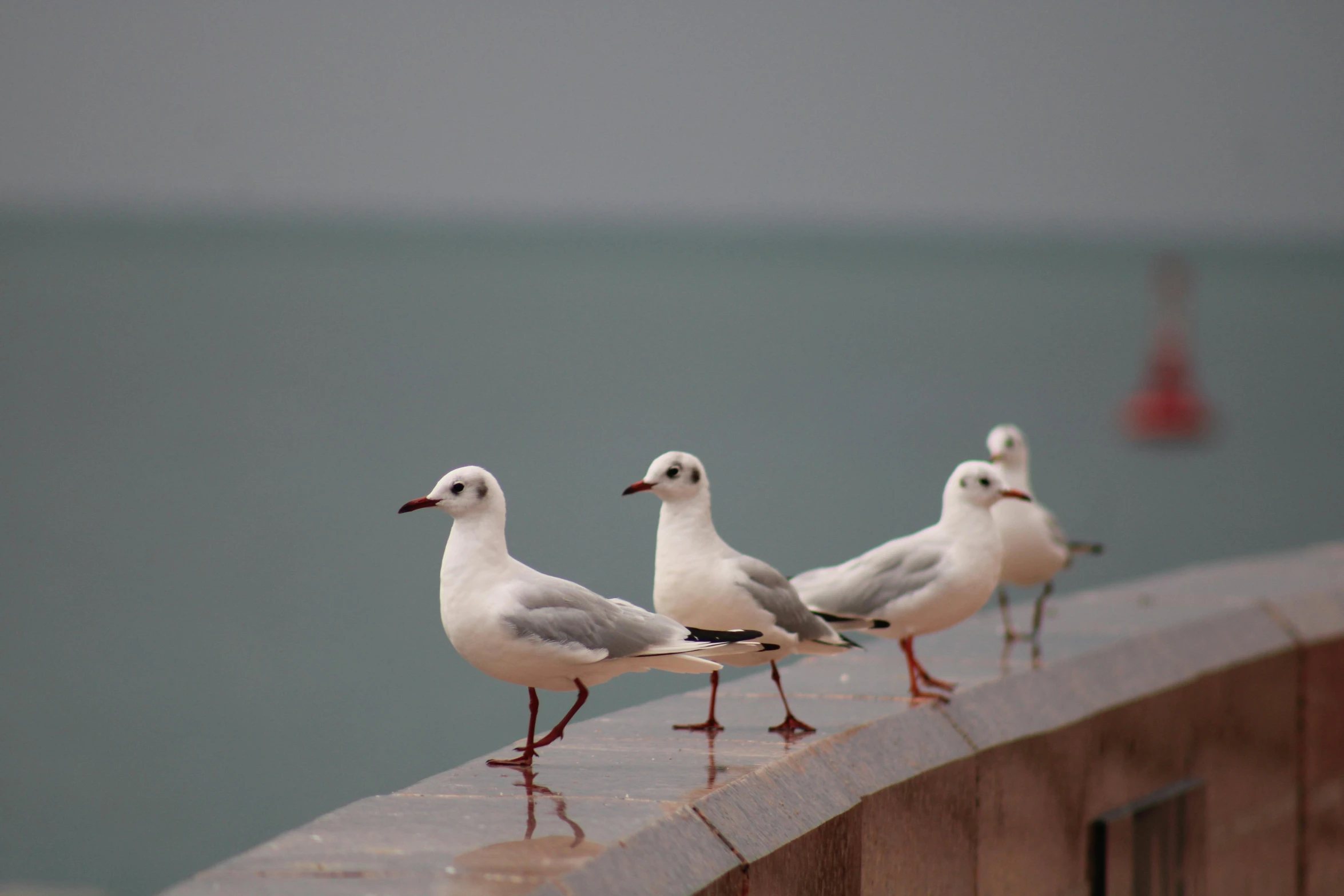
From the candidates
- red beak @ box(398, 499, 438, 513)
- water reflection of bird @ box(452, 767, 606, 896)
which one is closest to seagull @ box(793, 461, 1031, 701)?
red beak @ box(398, 499, 438, 513)

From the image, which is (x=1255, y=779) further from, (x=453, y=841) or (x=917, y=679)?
(x=453, y=841)

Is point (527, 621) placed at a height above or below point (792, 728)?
above

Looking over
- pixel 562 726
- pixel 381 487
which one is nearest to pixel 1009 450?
pixel 562 726

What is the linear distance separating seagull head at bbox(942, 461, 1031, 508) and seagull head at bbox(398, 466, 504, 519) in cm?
164

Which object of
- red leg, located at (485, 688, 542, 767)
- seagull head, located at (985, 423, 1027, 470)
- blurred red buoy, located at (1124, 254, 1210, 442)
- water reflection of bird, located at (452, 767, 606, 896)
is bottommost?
water reflection of bird, located at (452, 767, 606, 896)

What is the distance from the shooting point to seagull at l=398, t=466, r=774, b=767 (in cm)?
404

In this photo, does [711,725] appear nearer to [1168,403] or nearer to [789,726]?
[789,726]

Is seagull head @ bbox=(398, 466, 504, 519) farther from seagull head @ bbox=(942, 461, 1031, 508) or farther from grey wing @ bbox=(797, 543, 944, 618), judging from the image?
seagull head @ bbox=(942, 461, 1031, 508)

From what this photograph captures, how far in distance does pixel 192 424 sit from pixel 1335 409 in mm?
39056

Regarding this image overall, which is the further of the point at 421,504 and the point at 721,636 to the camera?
the point at 721,636

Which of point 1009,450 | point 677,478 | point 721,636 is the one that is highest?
point 1009,450

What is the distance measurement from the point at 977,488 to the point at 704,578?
1.08m

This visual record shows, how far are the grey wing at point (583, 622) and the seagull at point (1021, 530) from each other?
1.95m

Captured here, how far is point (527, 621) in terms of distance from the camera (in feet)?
13.2
